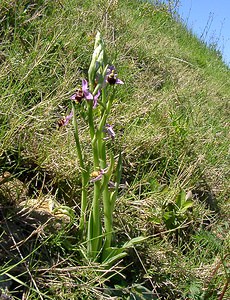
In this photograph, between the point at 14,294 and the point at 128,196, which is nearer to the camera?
the point at 14,294

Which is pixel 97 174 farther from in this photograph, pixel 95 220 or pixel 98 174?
pixel 95 220

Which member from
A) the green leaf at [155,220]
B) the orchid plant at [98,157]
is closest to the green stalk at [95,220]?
the orchid plant at [98,157]

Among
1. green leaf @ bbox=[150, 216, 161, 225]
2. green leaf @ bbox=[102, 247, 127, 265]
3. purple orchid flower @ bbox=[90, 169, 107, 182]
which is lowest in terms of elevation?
green leaf @ bbox=[102, 247, 127, 265]

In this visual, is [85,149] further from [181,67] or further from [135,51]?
[181,67]

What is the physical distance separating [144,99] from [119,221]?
1.10m

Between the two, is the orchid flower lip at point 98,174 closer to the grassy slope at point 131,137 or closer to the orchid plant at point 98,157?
the orchid plant at point 98,157

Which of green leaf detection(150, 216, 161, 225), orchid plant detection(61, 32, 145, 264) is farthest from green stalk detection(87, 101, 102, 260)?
green leaf detection(150, 216, 161, 225)

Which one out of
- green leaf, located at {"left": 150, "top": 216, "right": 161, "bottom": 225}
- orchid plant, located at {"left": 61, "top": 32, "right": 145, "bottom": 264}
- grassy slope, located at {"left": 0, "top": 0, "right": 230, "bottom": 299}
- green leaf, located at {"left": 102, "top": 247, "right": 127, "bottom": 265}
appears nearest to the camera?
orchid plant, located at {"left": 61, "top": 32, "right": 145, "bottom": 264}

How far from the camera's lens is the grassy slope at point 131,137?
1674 millimetres

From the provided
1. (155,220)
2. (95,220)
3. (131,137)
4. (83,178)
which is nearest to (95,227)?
(95,220)

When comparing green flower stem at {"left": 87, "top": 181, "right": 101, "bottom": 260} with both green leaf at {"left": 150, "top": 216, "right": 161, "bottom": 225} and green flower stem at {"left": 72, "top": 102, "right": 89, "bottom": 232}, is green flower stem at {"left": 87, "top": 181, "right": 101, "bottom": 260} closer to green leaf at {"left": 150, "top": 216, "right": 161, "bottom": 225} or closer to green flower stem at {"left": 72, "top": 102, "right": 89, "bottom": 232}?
green flower stem at {"left": 72, "top": 102, "right": 89, "bottom": 232}

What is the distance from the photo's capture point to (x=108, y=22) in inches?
125

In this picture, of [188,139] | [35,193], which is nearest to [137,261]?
[35,193]

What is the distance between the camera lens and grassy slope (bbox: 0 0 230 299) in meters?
1.67
